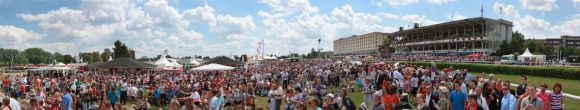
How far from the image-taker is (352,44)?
176m

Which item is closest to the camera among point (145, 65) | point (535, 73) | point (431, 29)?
point (535, 73)

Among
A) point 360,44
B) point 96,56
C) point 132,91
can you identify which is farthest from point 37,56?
point 132,91

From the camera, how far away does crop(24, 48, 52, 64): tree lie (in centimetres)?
16838

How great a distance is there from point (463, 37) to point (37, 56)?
161971mm

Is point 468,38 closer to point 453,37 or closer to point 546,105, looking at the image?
point 453,37

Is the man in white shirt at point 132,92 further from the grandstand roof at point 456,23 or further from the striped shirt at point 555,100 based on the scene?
the grandstand roof at point 456,23

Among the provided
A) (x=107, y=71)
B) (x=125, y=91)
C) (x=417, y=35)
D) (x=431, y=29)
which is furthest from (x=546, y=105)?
(x=417, y=35)

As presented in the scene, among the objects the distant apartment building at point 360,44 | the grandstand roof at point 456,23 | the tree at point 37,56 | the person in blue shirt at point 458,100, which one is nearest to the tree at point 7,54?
the tree at point 37,56

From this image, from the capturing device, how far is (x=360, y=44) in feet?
550

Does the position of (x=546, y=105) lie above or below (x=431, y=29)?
below

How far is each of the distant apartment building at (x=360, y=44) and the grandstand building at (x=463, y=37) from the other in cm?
4883

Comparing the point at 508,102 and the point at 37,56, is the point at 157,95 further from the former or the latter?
the point at 37,56

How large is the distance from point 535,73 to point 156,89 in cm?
2415

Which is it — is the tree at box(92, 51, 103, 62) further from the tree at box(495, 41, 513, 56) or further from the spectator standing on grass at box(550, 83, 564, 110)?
the spectator standing on grass at box(550, 83, 564, 110)
